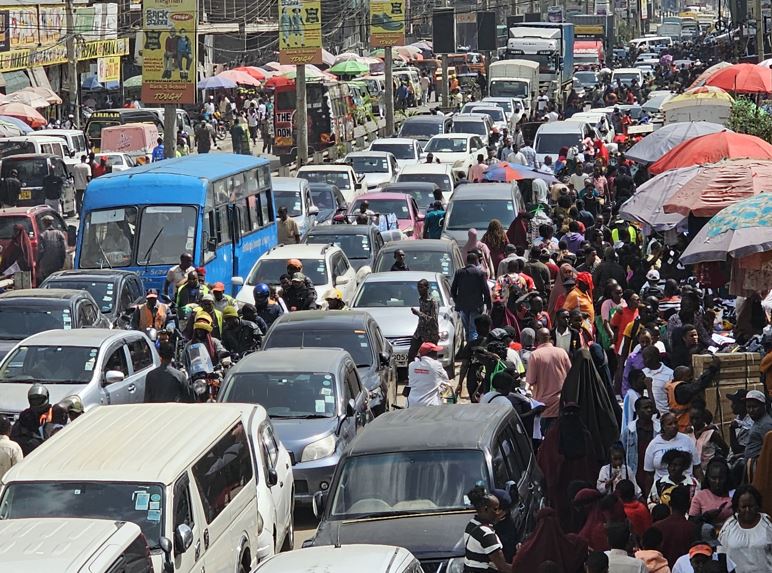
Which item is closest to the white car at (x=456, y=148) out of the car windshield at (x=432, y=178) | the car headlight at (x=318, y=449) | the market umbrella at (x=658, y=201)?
the car windshield at (x=432, y=178)

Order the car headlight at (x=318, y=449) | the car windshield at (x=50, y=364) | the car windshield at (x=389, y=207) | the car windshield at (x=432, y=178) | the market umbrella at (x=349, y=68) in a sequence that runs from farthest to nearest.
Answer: the market umbrella at (x=349, y=68) < the car windshield at (x=432, y=178) < the car windshield at (x=389, y=207) < the car windshield at (x=50, y=364) < the car headlight at (x=318, y=449)

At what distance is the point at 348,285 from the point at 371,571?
46.2 ft

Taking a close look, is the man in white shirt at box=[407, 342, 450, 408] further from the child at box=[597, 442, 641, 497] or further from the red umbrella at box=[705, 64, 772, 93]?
the red umbrella at box=[705, 64, 772, 93]

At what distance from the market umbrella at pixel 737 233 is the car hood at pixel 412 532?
129 inches

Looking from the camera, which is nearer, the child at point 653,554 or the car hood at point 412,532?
the child at point 653,554

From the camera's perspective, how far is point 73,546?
8.07 meters

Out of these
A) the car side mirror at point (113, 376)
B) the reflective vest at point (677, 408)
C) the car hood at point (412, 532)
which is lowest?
the car side mirror at point (113, 376)

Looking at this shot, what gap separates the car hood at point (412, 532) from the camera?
9.83 meters

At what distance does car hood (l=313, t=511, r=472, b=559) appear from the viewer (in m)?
9.83

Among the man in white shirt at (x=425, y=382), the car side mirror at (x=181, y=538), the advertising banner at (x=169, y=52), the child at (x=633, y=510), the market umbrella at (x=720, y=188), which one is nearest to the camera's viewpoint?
the car side mirror at (x=181, y=538)

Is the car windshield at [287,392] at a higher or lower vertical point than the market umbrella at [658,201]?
lower

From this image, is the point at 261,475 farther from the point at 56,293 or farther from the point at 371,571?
the point at 56,293

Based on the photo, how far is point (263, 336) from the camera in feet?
58.2

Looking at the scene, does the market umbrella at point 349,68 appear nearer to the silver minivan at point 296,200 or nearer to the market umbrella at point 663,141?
the silver minivan at point 296,200
